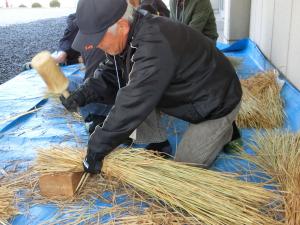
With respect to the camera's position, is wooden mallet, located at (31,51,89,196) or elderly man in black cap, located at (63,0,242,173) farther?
wooden mallet, located at (31,51,89,196)

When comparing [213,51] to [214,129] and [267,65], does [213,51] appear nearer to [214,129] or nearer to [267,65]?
[214,129]

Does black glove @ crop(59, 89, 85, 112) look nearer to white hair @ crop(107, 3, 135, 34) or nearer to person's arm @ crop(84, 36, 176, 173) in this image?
person's arm @ crop(84, 36, 176, 173)

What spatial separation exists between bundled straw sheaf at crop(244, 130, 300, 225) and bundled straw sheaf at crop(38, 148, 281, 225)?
8 cm

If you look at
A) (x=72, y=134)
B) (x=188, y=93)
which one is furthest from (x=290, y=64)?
(x=72, y=134)

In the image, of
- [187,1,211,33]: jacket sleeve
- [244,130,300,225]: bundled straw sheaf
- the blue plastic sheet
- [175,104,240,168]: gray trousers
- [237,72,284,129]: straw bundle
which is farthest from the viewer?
[187,1,211,33]: jacket sleeve

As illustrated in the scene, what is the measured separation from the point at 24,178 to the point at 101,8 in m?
1.09

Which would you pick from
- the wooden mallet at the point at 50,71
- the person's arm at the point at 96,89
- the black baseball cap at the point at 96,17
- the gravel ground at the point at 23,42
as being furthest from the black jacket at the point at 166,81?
the gravel ground at the point at 23,42

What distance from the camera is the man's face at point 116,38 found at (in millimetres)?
1706

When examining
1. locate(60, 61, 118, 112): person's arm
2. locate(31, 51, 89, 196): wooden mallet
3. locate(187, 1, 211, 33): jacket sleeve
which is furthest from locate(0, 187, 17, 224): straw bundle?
locate(187, 1, 211, 33): jacket sleeve

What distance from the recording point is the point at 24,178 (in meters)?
2.15

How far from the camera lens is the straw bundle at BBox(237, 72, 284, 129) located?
2.72 metres

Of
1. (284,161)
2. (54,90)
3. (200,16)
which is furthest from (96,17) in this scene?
(200,16)

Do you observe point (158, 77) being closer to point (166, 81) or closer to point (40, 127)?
point (166, 81)

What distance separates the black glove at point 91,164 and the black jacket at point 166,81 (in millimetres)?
34
